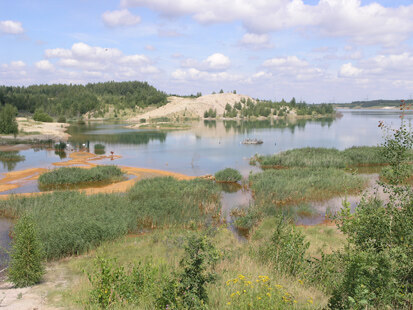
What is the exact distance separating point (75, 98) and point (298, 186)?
142 m

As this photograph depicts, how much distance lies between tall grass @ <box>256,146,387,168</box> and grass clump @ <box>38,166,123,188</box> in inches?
580

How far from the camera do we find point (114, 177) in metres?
26.3

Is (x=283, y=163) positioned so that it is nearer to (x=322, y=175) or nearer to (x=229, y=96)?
(x=322, y=175)

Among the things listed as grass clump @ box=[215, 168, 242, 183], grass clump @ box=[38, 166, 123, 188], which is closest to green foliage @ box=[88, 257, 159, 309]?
grass clump @ box=[215, 168, 242, 183]

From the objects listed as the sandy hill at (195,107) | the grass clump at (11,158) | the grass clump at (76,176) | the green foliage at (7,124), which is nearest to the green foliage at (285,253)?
the grass clump at (76,176)

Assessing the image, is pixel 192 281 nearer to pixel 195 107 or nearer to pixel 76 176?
pixel 76 176

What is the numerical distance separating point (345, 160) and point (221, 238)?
2272 centimetres

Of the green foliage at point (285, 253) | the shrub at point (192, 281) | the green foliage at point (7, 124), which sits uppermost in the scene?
the green foliage at point (7, 124)

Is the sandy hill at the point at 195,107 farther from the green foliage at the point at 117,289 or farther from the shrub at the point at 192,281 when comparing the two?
the shrub at the point at 192,281

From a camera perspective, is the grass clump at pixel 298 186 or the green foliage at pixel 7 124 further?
the green foliage at pixel 7 124

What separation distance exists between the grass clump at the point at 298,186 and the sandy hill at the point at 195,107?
346 feet

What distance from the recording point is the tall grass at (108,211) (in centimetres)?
1180

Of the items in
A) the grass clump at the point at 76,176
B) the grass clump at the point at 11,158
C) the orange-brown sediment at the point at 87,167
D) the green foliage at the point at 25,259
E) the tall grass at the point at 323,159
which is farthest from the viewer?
the grass clump at the point at 11,158

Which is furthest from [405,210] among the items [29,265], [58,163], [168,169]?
[58,163]
